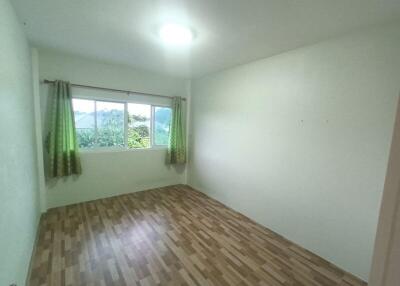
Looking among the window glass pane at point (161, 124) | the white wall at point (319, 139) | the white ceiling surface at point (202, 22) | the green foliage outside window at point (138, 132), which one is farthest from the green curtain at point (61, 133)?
the white wall at point (319, 139)

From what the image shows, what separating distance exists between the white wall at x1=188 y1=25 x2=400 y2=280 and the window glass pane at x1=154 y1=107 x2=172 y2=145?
1402 millimetres

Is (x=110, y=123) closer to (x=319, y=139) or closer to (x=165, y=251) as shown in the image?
(x=165, y=251)

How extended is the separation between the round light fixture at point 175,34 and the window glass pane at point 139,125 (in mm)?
1695

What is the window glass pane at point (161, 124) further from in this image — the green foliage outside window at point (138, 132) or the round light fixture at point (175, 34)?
the round light fixture at point (175, 34)

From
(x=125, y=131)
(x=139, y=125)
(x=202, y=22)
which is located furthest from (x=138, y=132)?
(x=202, y=22)

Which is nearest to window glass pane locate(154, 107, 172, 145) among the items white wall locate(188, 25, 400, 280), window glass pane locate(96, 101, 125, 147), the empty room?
the empty room

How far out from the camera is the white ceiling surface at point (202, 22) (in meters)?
1.51

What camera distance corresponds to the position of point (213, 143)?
3.56 metres

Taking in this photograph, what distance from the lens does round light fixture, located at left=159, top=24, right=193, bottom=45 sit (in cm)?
188

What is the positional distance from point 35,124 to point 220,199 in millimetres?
3029

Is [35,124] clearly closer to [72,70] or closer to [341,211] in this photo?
[72,70]

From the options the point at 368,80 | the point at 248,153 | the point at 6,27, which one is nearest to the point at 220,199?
the point at 248,153

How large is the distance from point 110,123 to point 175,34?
206 centimetres

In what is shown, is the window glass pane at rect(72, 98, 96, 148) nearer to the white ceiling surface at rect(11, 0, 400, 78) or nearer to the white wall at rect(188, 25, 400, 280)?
the white ceiling surface at rect(11, 0, 400, 78)
